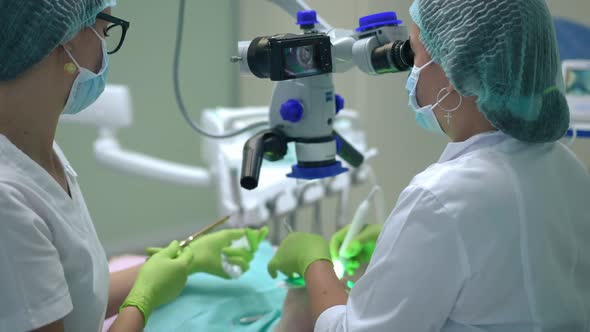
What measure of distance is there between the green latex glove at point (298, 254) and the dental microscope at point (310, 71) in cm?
16

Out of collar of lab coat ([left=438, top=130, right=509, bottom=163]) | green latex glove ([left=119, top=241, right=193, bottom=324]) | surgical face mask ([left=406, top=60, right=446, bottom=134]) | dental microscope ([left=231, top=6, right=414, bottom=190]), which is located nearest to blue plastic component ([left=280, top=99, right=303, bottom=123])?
dental microscope ([left=231, top=6, right=414, bottom=190])

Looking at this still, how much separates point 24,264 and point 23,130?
0.78 feet

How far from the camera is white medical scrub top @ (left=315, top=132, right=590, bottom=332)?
77cm

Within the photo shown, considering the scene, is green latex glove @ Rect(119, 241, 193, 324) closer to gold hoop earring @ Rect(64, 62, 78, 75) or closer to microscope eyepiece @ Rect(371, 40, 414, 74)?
gold hoop earring @ Rect(64, 62, 78, 75)

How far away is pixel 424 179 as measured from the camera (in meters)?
0.81

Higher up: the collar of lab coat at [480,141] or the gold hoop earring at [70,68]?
the gold hoop earring at [70,68]

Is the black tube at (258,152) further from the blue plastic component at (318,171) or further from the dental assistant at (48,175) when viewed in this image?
the dental assistant at (48,175)

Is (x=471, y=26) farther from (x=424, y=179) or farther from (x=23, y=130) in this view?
(x=23, y=130)

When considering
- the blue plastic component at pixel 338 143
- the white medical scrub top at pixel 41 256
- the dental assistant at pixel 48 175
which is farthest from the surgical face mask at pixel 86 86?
the blue plastic component at pixel 338 143

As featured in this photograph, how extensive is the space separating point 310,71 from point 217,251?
57 centimetres

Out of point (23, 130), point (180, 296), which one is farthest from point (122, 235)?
point (23, 130)

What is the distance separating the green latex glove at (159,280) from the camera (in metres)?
1.08

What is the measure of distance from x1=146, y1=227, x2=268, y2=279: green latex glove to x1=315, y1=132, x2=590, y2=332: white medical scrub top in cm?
53

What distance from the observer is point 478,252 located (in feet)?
2.51
